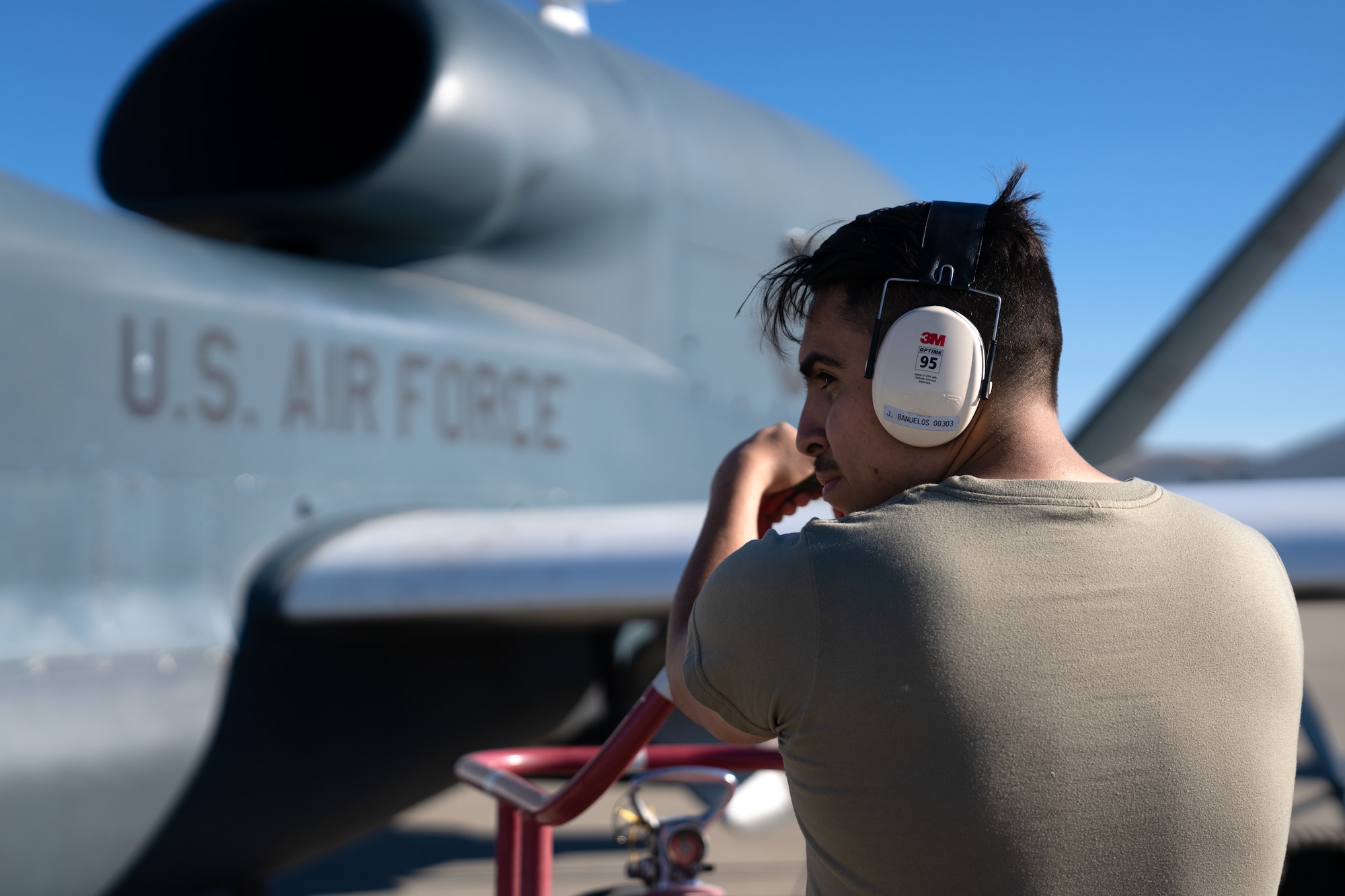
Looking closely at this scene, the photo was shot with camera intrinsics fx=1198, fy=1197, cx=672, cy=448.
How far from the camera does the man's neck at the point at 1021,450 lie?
0.95 metres

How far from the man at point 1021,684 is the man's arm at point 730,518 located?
0.11 meters

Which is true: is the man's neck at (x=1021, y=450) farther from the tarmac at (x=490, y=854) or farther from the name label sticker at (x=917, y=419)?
the tarmac at (x=490, y=854)

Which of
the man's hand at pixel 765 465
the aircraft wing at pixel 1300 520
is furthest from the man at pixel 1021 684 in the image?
the aircraft wing at pixel 1300 520

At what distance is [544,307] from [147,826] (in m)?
2.17

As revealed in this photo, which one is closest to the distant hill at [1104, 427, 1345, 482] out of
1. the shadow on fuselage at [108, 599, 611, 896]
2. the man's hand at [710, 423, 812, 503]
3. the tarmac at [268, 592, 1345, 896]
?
the tarmac at [268, 592, 1345, 896]

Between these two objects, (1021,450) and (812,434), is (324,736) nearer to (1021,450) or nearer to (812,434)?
(812,434)

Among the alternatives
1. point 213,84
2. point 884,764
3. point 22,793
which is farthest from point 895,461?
point 213,84

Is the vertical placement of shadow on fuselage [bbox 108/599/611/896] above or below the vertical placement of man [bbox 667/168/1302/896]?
below

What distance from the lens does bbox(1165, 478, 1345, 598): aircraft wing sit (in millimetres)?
2596

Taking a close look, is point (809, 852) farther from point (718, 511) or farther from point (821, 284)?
point (821, 284)

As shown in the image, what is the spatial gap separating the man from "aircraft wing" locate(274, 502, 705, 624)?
2074 millimetres

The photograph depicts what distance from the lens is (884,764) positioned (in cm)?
83

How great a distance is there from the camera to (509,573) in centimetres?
311

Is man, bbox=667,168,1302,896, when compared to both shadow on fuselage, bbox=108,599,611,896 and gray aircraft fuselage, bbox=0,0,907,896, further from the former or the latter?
shadow on fuselage, bbox=108,599,611,896
